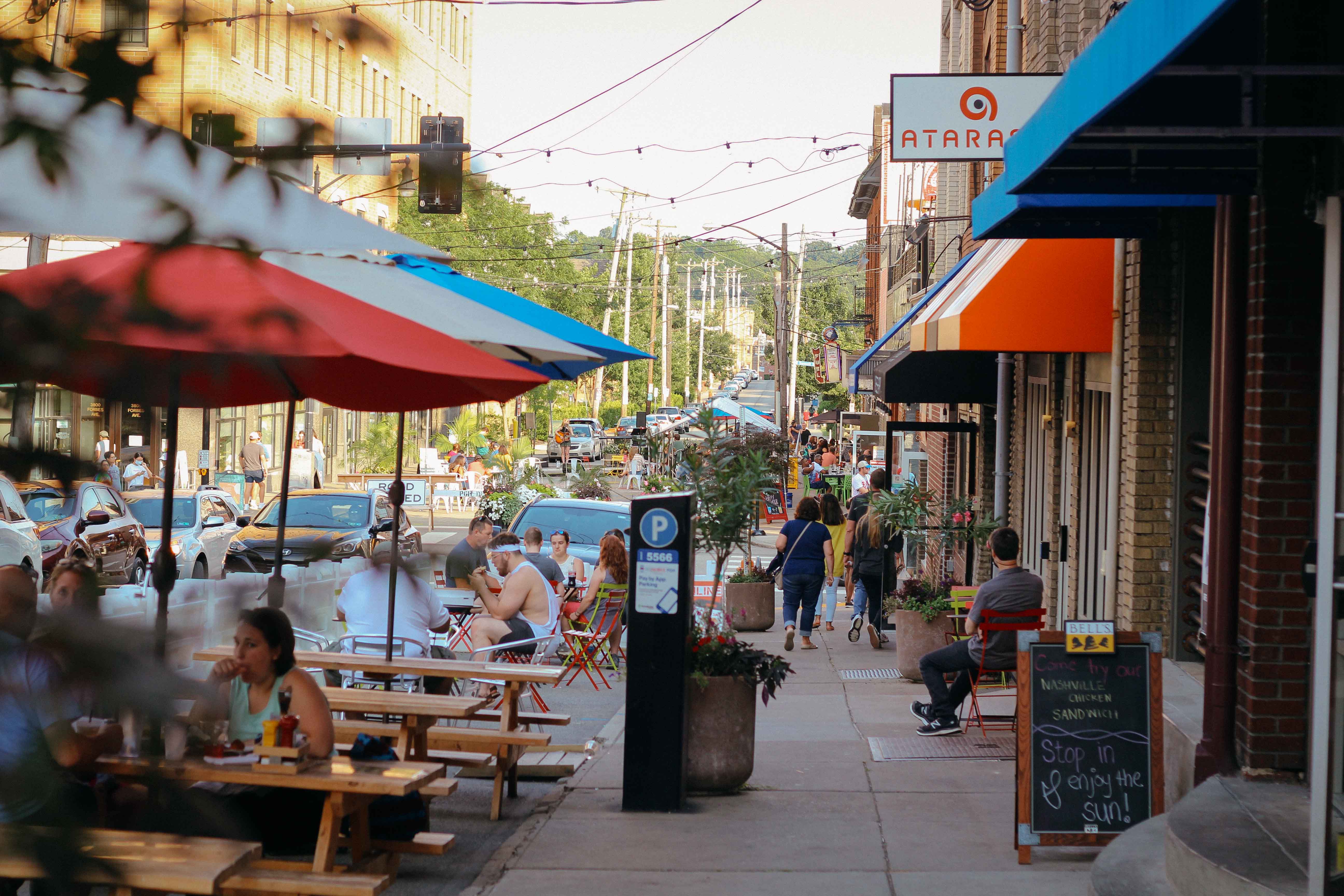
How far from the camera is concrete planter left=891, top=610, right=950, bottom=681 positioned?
12227 millimetres

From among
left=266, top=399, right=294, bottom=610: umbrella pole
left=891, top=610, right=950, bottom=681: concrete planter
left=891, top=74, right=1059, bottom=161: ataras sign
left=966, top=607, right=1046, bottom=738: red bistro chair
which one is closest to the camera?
left=266, top=399, right=294, bottom=610: umbrella pole

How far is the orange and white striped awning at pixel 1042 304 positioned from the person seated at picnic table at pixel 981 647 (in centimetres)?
141

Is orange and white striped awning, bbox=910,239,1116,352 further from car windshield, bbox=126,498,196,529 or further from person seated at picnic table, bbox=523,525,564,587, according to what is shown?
car windshield, bbox=126,498,196,529

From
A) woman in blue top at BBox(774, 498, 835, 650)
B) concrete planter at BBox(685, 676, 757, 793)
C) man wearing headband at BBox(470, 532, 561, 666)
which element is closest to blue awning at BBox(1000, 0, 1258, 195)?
concrete planter at BBox(685, 676, 757, 793)

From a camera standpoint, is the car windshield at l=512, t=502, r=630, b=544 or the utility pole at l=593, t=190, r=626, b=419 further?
the utility pole at l=593, t=190, r=626, b=419

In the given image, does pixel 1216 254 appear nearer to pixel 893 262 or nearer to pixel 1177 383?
pixel 1177 383

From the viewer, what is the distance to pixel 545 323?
304 inches

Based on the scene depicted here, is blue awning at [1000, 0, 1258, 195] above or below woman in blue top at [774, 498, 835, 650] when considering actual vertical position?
above

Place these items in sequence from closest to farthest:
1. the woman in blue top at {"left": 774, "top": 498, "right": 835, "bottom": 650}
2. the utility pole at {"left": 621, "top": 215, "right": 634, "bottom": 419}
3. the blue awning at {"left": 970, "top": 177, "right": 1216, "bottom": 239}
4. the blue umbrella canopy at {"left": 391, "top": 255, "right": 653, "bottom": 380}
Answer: the blue awning at {"left": 970, "top": 177, "right": 1216, "bottom": 239} < the blue umbrella canopy at {"left": 391, "top": 255, "right": 653, "bottom": 380} < the woman in blue top at {"left": 774, "top": 498, "right": 835, "bottom": 650} < the utility pole at {"left": 621, "top": 215, "right": 634, "bottom": 419}

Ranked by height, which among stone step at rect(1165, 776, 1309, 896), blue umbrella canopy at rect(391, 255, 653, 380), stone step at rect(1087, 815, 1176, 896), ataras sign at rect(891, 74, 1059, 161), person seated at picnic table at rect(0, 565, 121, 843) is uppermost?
ataras sign at rect(891, 74, 1059, 161)

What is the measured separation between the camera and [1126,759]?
631 cm

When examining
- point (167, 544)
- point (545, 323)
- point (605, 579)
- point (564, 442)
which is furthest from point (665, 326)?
point (167, 544)

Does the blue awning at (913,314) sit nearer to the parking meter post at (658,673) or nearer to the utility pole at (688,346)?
the parking meter post at (658,673)

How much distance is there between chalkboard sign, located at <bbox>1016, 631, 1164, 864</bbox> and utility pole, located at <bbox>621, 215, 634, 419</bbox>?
46884 millimetres
